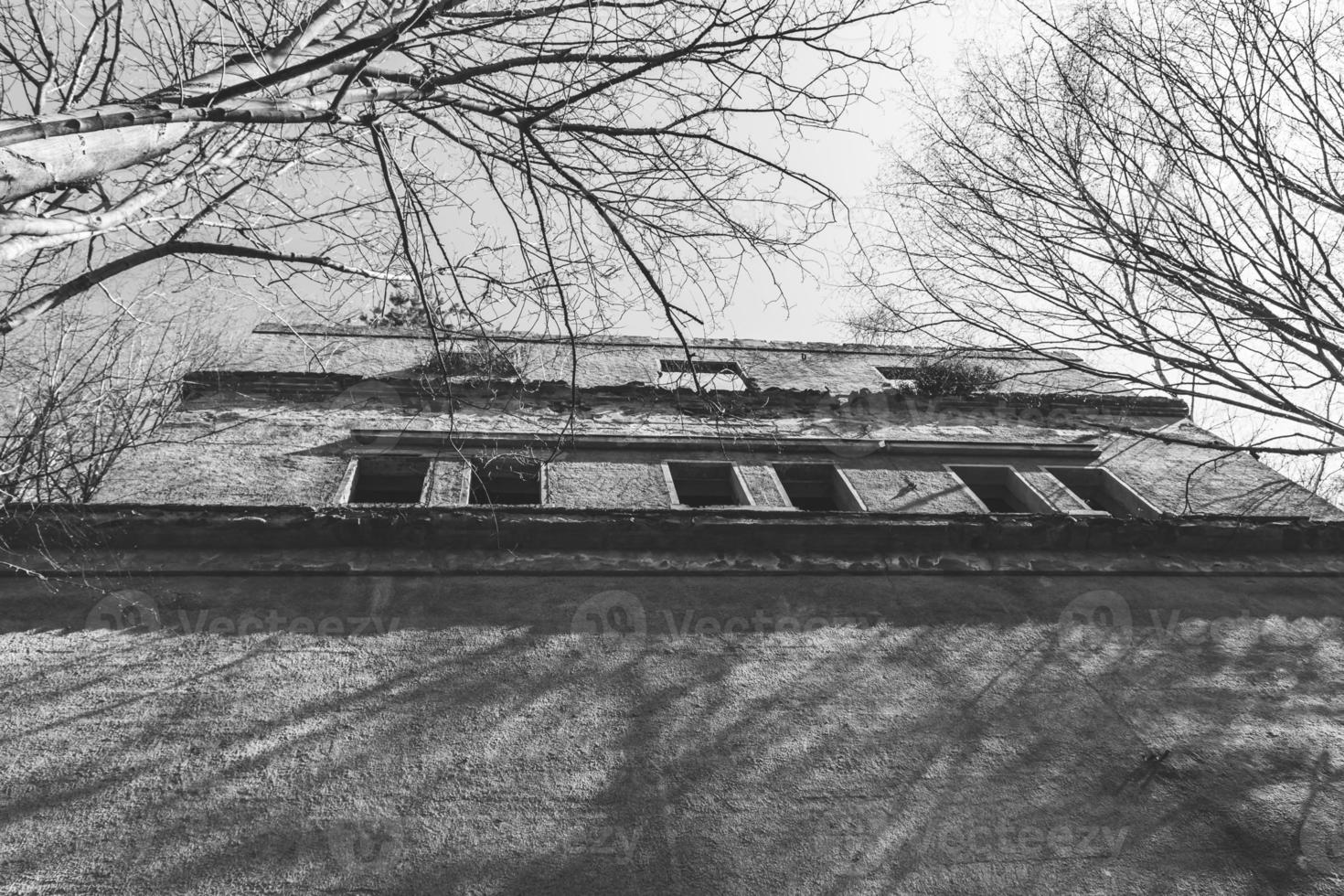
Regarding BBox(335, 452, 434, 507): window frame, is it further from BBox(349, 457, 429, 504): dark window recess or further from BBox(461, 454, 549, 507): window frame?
BBox(461, 454, 549, 507): window frame

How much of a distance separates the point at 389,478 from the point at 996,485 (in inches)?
288

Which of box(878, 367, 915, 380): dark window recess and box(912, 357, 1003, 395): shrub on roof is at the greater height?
box(878, 367, 915, 380): dark window recess

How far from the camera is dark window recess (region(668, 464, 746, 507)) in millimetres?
9562

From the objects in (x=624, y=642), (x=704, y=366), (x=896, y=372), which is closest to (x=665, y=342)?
(x=704, y=366)

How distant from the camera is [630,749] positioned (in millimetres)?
5309

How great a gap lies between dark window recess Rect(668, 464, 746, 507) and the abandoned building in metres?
0.04

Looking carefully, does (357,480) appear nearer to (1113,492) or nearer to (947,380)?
(947,380)

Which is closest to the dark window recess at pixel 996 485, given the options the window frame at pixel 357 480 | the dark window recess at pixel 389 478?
the window frame at pixel 357 480

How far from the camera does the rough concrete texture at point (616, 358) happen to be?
1251 cm

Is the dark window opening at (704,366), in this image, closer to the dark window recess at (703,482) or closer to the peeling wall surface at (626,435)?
the peeling wall surface at (626,435)

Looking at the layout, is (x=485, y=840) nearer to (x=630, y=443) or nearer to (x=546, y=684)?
(x=546, y=684)

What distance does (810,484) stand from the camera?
9734mm

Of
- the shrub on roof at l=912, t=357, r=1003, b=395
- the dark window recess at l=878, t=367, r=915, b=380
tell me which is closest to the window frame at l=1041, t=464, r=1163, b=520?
the shrub on roof at l=912, t=357, r=1003, b=395

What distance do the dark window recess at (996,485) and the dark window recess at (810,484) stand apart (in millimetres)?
1614
